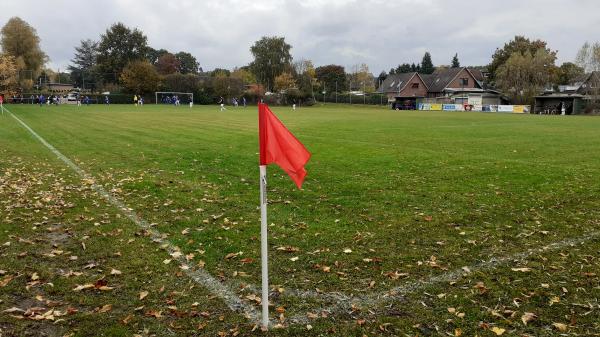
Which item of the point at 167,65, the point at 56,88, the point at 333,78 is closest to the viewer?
the point at 333,78

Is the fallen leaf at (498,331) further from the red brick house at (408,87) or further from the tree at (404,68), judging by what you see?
the tree at (404,68)

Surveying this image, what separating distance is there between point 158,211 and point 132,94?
291 feet

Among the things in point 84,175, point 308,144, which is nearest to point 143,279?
point 84,175

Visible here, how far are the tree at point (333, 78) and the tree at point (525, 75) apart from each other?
48.2m

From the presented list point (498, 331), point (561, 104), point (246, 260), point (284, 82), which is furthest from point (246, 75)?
point (498, 331)

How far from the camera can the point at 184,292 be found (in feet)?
16.6

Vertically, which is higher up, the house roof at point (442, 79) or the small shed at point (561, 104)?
the house roof at point (442, 79)

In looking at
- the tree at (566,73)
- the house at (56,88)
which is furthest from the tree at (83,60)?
the tree at (566,73)

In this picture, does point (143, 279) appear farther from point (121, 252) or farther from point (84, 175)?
point (84, 175)

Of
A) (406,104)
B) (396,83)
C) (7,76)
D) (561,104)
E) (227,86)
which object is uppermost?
(396,83)

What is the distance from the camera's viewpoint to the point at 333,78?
124 metres

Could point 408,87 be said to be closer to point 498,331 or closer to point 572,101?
point 572,101

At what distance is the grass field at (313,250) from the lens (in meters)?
4.48

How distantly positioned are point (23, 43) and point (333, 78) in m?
74.2
